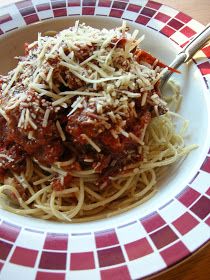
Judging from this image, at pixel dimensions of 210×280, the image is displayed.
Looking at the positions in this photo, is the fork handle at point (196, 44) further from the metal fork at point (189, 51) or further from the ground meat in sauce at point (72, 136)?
the ground meat in sauce at point (72, 136)

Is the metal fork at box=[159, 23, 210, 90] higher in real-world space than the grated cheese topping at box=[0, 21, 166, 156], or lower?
higher

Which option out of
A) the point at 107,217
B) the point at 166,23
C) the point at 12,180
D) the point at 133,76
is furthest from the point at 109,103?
the point at 166,23

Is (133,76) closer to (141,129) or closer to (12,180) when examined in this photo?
(141,129)

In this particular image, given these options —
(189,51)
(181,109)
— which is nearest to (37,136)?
(181,109)

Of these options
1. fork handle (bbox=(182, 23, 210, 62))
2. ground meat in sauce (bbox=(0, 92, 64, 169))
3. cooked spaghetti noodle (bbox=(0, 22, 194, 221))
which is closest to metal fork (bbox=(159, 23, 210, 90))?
fork handle (bbox=(182, 23, 210, 62))

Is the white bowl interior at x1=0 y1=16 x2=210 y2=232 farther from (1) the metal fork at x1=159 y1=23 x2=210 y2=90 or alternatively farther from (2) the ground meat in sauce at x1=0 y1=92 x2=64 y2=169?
(2) the ground meat in sauce at x1=0 y1=92 x2=64 y2=169

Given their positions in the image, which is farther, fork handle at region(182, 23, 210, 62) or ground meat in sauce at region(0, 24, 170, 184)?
fork handle at region(182, 23, 210, 62)

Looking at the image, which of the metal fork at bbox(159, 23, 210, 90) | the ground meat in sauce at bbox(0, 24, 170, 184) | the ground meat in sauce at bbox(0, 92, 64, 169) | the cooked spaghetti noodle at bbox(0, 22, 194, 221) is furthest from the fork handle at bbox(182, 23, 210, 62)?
the ground meat in sauce at bbox(0, 92, 64, 169)
